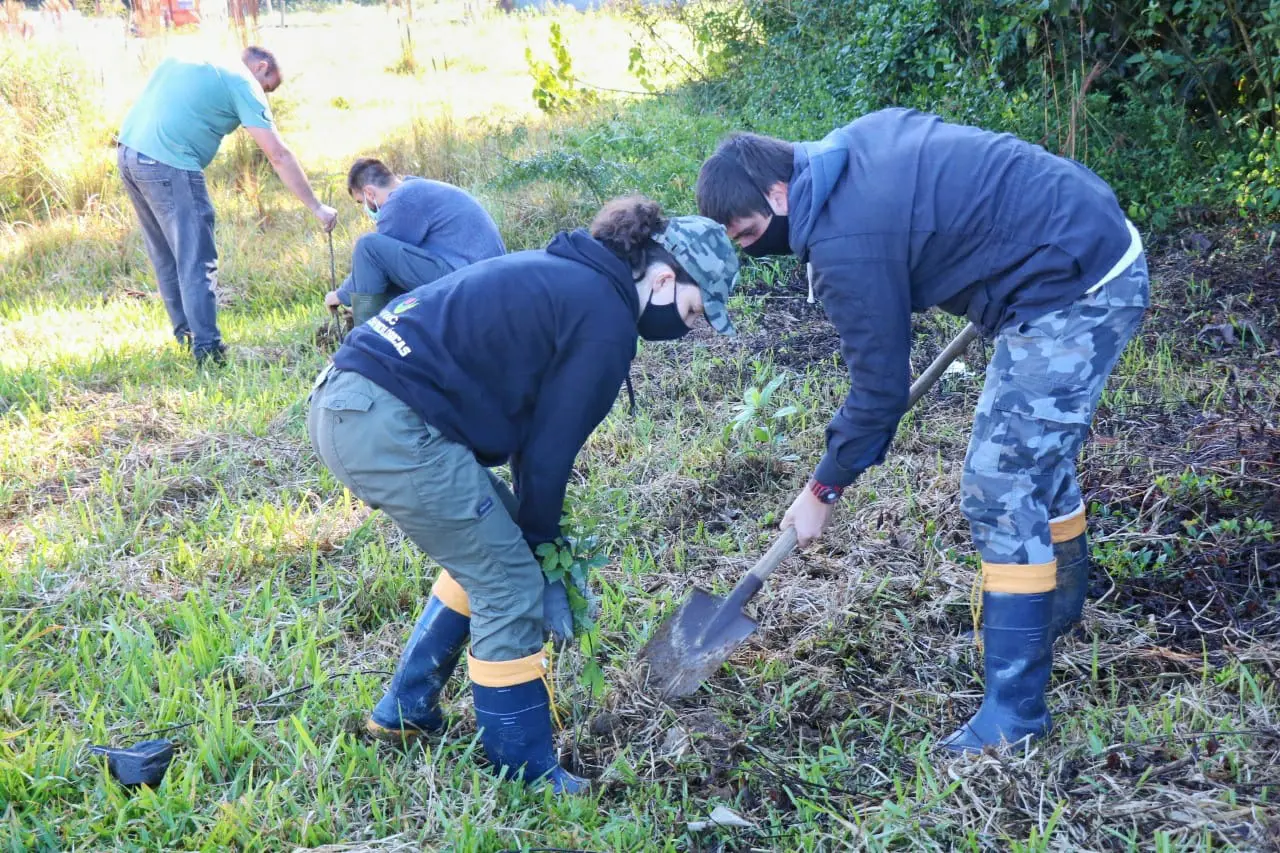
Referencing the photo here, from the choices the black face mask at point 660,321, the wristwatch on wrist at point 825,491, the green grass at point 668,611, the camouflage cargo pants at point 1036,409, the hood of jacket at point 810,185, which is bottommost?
the green grass at point 668,611

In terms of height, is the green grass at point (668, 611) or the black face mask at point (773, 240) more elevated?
the black face mask at point (773, 240)

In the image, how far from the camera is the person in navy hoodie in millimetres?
2625

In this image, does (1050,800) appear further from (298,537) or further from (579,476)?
(298,537)

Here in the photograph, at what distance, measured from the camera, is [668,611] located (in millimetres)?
3711

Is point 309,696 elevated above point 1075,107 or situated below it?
below

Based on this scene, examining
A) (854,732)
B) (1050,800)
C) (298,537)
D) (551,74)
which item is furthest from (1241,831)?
(551,74)

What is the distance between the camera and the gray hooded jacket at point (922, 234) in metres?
2.65

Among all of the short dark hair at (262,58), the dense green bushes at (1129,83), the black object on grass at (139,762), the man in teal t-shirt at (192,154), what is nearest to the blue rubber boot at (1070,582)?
the black object on grass at (139,762)

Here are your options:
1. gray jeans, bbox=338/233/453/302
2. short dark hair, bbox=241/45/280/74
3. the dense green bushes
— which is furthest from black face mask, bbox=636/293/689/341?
short dark hair, bbox=241/45/280/74

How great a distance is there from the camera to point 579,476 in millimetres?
4852

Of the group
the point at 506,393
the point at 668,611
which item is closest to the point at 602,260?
the point at 506,393

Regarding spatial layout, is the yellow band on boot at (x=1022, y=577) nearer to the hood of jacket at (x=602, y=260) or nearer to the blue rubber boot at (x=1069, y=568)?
the blue rubber boot at (x=1069, y=568)

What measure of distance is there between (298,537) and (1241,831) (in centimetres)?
339

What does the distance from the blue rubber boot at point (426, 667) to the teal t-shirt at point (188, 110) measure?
4.53m
